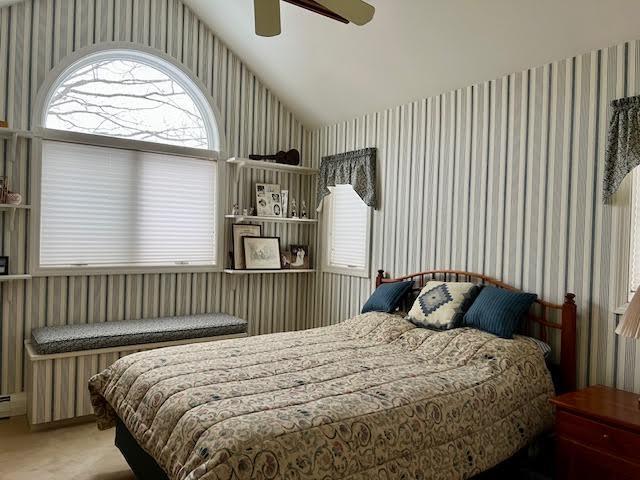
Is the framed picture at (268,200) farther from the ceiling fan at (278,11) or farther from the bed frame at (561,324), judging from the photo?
the ceiling fan at (278,11)

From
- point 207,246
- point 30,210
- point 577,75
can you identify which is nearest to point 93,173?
point 30,210

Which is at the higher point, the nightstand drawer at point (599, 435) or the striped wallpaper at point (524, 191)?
the striped wallpaper at point (524, 191)

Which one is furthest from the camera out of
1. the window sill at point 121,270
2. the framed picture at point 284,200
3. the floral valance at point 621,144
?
the framed picture at point 284,200

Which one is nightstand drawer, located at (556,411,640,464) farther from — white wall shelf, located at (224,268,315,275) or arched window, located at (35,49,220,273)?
arched window, located at (35,49,220,273)

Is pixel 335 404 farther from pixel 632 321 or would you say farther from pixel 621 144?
pixel 621 144

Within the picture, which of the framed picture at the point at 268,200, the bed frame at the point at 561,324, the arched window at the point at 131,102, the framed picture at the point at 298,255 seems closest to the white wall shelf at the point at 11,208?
the arched window at the point at 131,102

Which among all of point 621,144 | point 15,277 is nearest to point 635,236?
point 621,144

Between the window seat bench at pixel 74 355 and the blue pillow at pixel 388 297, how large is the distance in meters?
1.40

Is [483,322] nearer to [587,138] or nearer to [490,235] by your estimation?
[490,235]

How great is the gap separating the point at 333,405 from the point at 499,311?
53.4 inches

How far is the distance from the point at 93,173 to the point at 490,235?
3133 mm

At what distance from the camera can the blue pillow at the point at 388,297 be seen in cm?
364

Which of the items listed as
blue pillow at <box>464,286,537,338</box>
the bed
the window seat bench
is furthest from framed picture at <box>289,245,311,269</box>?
blue pillow at <box>464,286,537,338</box>

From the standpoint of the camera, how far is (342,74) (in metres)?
4.08
